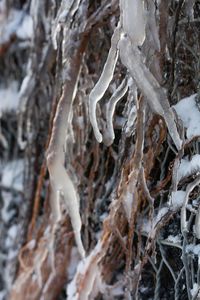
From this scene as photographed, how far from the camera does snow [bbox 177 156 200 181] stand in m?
0.81

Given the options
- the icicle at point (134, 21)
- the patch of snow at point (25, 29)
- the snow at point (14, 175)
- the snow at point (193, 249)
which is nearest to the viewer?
the icicle at point (134, 21)

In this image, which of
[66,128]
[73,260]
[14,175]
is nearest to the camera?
[66,128]

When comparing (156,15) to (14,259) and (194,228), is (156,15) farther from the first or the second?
(14,259)

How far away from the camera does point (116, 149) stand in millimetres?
972

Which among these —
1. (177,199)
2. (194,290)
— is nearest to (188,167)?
(177,199)

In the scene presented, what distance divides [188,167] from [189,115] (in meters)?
0.07

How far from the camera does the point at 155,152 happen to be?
851mm

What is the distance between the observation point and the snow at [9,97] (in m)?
1.45

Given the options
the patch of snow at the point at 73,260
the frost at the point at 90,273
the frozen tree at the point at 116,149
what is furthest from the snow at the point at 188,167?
the patch of snow at the point at 73,260

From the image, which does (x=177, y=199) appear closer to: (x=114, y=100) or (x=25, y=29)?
(x=114, y=100)

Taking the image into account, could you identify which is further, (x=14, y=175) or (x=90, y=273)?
(x=14, y=175)

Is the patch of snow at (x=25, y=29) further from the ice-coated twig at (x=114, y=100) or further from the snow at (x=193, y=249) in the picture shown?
the snow at (x=193, y=249)

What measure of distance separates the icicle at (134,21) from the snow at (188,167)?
18 cm

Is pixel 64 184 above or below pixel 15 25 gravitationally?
below
